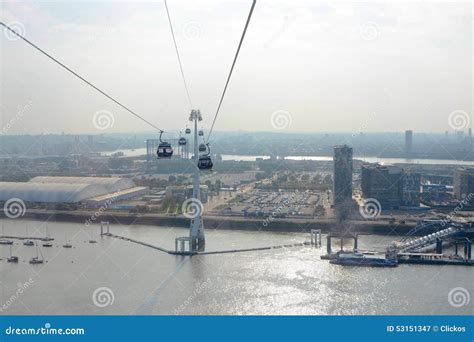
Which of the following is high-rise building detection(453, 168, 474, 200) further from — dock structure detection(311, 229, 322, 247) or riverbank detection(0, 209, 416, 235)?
dock structure detection(311, 229, 322, 247)

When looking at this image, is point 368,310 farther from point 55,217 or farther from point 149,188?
point 149,188

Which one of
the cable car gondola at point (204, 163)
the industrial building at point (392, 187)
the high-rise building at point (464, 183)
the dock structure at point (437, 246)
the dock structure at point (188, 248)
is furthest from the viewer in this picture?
the high-rise building at point (464, 183)

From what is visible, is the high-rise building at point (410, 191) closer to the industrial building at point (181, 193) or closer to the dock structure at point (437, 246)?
the dock structure at point (437, 246)

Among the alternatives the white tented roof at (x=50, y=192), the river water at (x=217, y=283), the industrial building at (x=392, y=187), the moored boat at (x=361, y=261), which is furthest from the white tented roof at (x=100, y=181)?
the moored boat at (x=361, y=261)

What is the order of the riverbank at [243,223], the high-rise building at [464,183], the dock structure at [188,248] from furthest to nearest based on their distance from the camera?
the high-rise building at [464,183] < the riverbank at [243,223] < the dock structure at [188,248]

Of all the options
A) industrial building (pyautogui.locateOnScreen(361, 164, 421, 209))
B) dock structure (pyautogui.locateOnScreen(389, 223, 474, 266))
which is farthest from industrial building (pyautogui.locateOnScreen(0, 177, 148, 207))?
dock structure (pyautogui.locateOnScreen(389, 223, 474, 266))

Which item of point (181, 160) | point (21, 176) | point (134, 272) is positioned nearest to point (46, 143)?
point (181, 160)

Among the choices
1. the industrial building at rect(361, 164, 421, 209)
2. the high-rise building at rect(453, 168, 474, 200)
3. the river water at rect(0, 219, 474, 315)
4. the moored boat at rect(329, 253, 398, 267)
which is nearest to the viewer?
the river water at rect(0, 219, 474, 315)
